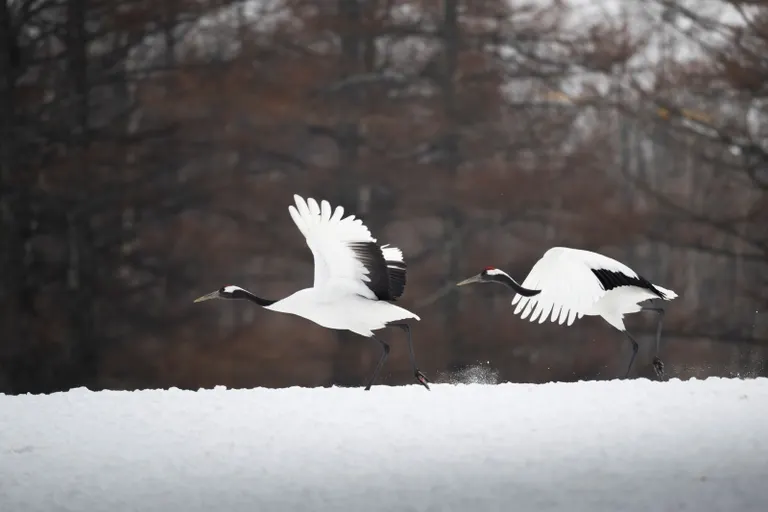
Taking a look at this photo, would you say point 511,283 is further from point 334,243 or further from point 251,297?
point 251,297

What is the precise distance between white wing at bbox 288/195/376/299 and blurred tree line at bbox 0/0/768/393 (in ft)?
16.6

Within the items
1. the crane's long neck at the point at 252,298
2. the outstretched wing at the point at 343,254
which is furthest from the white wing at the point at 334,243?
the crane's long neck at the point at 252,298

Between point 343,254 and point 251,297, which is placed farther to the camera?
point 251,297

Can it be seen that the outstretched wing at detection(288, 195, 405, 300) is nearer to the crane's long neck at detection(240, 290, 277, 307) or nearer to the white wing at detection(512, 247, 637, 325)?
the crane's long neck at detection(240, 290, 277, 307)

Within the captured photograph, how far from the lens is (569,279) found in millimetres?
9219

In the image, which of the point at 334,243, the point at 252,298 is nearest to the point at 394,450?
the point at 334,243

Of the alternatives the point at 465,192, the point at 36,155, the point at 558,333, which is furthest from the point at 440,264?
the point at 36,155

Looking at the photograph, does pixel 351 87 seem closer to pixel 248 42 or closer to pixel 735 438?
pixel 248 42

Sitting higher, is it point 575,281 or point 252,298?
point 575,281

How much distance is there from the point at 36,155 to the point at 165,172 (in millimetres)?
1551

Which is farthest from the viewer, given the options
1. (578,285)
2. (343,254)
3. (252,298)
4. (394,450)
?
(578,285)

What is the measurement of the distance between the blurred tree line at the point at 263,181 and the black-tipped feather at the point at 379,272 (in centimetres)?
447

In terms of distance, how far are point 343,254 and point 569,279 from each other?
195 cm

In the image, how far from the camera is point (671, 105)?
50.2ft
